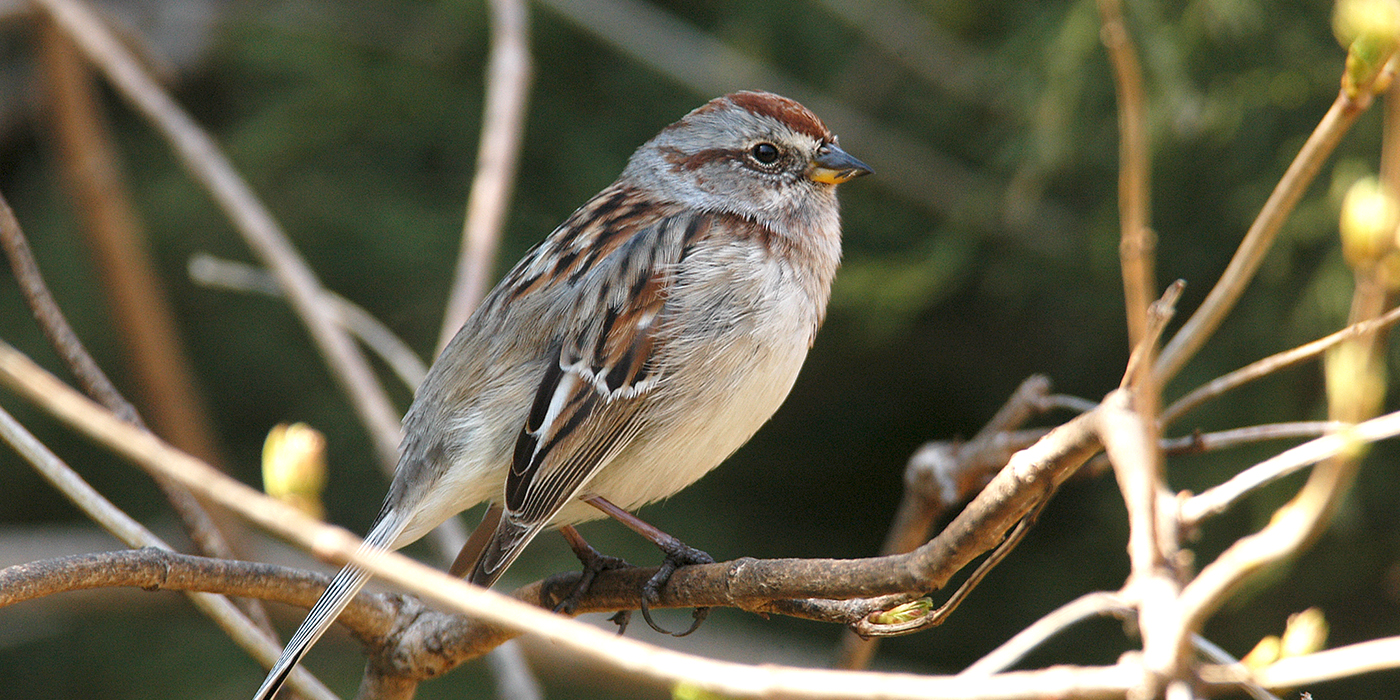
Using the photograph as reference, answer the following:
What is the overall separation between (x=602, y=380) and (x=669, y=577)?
1.61 feet

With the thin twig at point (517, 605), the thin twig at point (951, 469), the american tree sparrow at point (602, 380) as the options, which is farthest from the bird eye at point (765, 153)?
the thin twig at point (517, 605)

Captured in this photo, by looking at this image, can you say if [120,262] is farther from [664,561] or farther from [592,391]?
[664,561]

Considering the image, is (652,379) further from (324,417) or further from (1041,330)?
(324,417)

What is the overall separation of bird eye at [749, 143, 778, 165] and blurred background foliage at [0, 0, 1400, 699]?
578 mm

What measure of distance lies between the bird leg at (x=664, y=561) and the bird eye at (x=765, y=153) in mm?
919

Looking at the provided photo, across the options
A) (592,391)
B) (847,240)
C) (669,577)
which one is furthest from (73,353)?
(847,240)

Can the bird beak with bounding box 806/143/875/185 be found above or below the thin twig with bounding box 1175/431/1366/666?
above

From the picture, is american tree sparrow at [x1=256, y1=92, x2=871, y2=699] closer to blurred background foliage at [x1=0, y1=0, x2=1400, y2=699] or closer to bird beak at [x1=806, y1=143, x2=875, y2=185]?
bird beak at [x1=806, y1=143, x2=875, y2=185]

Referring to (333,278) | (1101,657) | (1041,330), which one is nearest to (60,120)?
(333,278)

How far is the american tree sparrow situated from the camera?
219 centimetres

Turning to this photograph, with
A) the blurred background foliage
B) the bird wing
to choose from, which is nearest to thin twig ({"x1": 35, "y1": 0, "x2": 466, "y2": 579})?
the bird wing

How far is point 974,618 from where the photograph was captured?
3.57 meters

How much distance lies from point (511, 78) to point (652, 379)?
115 cm

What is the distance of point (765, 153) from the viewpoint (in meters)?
2.79
